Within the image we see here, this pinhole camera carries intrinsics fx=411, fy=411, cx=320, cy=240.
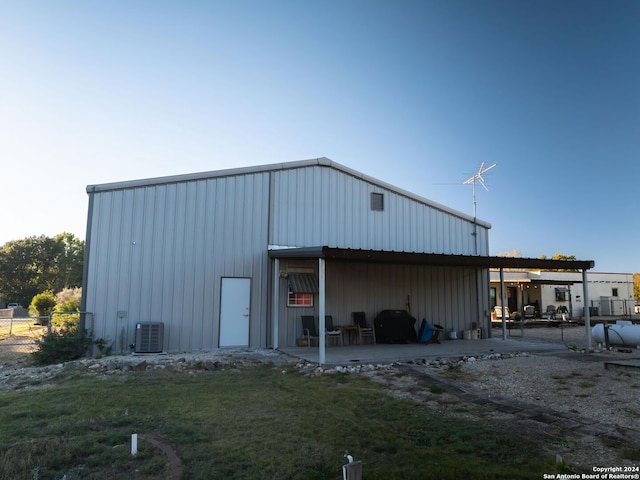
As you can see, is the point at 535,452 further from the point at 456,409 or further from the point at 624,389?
the point at 624,389

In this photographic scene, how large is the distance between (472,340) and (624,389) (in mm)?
7091

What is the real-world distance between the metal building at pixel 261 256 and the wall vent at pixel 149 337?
318 mm

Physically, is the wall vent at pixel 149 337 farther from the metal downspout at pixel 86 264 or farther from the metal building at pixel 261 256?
the metal downspout at pixel 86 264

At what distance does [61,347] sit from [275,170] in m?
6.84

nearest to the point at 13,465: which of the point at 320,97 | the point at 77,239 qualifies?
the point at 320,97

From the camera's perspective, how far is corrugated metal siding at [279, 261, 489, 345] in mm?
12164

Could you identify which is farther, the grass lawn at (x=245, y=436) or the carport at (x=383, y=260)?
the carport at (x=383, y=260)

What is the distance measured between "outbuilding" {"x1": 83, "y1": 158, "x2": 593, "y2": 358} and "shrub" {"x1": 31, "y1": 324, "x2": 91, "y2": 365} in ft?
1.23

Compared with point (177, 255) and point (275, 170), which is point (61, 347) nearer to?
point (177, 255)

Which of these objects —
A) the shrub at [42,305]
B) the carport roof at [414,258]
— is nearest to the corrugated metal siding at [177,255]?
the carport roof at [414,258]

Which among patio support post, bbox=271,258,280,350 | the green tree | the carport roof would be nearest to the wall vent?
patio support post, bbox=271,258,280,350

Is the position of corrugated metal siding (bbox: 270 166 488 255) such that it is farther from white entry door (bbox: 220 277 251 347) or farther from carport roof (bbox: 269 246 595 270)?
white entry door (bbox: 220 277 251 347)

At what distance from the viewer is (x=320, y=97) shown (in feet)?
42.3

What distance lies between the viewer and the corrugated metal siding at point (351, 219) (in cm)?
1198
